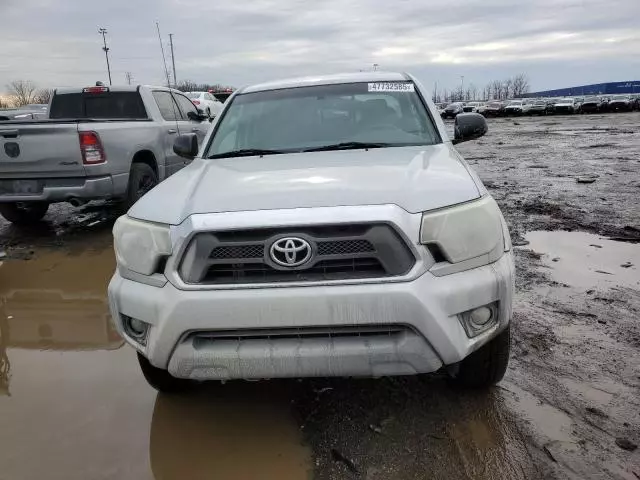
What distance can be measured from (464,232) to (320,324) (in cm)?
75

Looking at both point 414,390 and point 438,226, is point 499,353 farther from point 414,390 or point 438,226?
point 438,226

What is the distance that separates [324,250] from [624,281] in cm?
339

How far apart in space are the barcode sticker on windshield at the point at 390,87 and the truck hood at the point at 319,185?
0.93 meters

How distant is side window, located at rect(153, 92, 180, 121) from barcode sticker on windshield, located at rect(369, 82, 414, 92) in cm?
488

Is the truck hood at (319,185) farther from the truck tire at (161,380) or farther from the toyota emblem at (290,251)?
the truck tire at (161,380)

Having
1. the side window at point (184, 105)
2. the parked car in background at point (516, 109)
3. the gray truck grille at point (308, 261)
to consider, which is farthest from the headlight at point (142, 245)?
the parked car in background at point (516, 109)

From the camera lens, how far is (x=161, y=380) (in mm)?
2898

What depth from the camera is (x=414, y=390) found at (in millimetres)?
2959

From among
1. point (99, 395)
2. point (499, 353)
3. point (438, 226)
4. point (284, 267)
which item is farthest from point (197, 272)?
point (499, 353)

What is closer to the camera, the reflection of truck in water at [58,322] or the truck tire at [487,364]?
the truck tire at [487,364]

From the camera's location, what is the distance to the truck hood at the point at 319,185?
2406mm

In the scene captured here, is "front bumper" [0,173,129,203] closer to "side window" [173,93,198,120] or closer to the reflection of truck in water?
the reflection of truck in water

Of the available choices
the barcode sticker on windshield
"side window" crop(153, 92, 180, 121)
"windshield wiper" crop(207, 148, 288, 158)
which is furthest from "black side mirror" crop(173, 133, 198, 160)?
"side window" crop(153, 92, 180, 121)

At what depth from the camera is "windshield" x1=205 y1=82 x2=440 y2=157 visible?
12.0 ft
